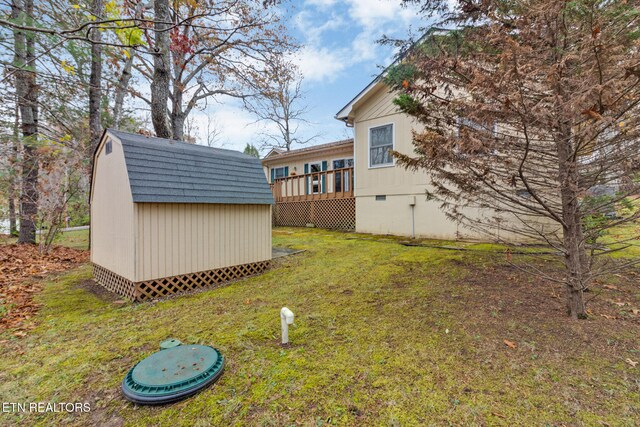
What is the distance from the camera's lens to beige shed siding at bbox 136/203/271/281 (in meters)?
4.39

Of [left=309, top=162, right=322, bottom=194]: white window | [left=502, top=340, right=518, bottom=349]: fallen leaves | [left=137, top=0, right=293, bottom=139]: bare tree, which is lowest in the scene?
[left=502, top=340, right=518, bottom=349]: fallen leaves

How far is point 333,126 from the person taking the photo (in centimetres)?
2527

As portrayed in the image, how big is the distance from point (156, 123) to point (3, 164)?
5127 mm

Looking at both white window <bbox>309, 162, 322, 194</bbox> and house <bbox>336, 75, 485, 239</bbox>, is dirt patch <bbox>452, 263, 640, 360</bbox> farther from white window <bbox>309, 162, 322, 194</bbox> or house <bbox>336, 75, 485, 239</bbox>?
white window <bbox>309, 162, 322, 194</bbox>

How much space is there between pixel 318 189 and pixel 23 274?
983 cm

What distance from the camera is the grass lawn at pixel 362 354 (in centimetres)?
199

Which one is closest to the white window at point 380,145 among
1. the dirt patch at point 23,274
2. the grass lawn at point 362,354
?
the grass lawn at point 362,354

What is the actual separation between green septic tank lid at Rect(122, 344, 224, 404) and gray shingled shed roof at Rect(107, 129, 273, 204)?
2489mm

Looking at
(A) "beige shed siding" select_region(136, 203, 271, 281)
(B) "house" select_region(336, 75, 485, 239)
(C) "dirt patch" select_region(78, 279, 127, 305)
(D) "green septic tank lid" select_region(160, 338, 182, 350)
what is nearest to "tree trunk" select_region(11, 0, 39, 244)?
(C) "dirt patch" select_region(78, 279, 127, 305)

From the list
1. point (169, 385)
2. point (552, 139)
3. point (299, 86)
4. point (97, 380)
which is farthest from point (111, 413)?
point (299, 86)

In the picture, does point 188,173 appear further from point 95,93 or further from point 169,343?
point 95,93

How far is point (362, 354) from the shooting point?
270 centimetres

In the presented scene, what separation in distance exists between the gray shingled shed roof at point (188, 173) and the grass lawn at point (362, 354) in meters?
1.66

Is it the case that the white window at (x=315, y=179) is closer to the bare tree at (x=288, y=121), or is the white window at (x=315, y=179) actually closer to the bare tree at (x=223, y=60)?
the bare tree at (x=223, y=60)
